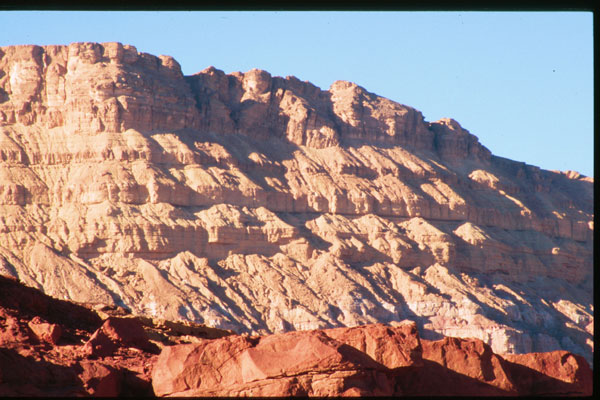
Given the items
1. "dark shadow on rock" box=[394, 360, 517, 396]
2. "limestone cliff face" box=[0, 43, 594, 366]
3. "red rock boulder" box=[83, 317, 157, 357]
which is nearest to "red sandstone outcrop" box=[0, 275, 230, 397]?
"red rock boulder" box=[83, 317, 157, 357]

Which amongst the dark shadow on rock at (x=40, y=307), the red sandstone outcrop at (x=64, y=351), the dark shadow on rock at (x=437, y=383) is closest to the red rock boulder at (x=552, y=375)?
the dark shadow on rock at (x=437, y=383)

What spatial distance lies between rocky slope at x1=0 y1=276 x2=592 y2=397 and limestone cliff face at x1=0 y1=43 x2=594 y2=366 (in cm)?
6455

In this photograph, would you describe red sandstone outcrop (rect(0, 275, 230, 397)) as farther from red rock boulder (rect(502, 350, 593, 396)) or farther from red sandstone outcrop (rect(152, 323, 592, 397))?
red rock boulder (rect(502, 350, 593, 396))

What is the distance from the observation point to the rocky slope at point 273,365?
19.5 m

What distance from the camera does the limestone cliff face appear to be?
3787 inches

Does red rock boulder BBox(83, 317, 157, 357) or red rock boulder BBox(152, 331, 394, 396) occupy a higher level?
red rock boulder BBox(83, 317, 157, 357)

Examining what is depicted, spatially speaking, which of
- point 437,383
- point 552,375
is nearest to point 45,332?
point 437,383

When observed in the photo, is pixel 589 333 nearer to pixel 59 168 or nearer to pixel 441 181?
pixel 441 181

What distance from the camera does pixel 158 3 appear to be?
15633mm

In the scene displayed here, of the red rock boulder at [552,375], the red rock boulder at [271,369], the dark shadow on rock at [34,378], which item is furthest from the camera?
the red rock boulder at [552,375]

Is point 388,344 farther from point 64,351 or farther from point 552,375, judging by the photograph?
point 64,351

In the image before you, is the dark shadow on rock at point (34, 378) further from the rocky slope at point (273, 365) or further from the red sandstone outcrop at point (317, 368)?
the red sandstone outcrop at point (317, 368)

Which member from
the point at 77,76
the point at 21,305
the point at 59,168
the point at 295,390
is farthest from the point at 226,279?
the point at 295,390

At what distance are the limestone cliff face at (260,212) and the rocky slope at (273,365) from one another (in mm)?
64551
